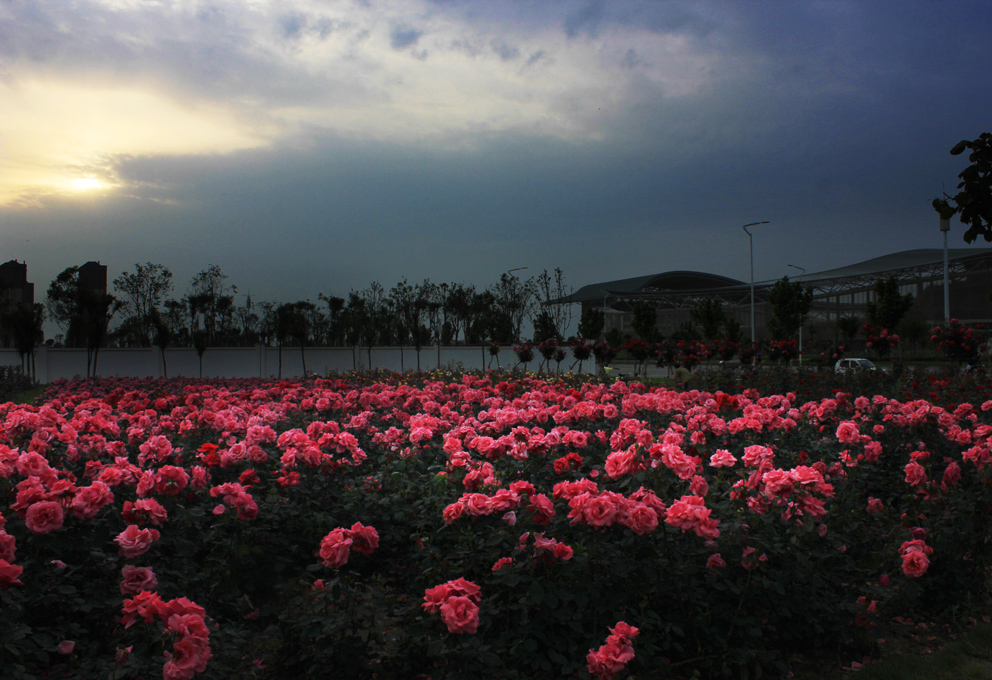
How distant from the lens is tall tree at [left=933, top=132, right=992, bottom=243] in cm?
297

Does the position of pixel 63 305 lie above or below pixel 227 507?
above

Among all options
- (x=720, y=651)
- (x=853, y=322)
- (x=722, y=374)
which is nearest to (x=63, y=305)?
(x=722, y=374)

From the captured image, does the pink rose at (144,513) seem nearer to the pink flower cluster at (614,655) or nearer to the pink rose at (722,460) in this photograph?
the pink flower cluster at (614,655)

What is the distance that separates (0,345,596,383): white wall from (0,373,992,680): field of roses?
21802mm

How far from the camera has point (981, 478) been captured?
13.8 feet

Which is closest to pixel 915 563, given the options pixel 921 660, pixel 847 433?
pixel 921 660

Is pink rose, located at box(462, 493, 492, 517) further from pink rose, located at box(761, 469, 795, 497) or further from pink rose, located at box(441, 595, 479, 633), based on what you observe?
pink rose, located at box(761, 469, 795, 497)

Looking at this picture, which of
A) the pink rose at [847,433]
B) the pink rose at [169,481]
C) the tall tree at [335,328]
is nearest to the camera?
the pink rose at [169,481]

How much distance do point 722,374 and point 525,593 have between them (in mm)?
12199

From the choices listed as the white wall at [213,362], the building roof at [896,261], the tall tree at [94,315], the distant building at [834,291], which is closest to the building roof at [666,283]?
the distant building at [834,291]

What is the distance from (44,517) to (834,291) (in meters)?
68.7

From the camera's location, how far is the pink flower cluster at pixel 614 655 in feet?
7.93

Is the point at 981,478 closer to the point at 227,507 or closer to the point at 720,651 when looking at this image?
the point at 720,651

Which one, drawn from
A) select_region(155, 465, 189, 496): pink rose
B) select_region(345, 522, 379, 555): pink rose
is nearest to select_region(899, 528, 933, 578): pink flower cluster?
select_region(345, 522, 379, 555): pink rose
